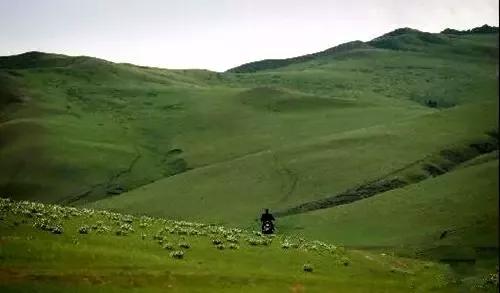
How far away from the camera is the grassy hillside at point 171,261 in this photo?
30375 mm

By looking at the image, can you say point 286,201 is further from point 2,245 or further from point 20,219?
point 2,245

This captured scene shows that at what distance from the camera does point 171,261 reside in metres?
35.0

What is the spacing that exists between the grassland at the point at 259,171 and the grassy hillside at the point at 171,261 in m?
0.20

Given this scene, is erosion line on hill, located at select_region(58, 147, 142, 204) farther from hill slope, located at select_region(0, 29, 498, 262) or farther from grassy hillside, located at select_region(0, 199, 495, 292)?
grassy hillside, located at select_region(0, 199, 495, 292)

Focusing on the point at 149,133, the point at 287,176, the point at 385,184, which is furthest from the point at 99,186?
the point at 385,184

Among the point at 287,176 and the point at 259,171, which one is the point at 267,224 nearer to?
the point at 287,176

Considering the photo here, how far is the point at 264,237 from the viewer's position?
148ft

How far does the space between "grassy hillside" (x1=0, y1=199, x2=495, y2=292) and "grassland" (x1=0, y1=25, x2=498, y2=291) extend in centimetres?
20

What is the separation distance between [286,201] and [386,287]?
50.1 meters

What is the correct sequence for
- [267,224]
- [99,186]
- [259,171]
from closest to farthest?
[267,224] → [259,171] → [99,186]

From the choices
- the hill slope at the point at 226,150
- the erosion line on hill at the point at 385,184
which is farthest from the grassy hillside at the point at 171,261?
the erosion line on hill at the point at 385,184

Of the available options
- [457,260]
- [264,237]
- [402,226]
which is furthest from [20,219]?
[402,226]

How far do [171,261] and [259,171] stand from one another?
68479mm

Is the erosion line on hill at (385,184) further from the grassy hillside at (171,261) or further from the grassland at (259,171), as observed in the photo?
the grassy hillside at (171,261)
